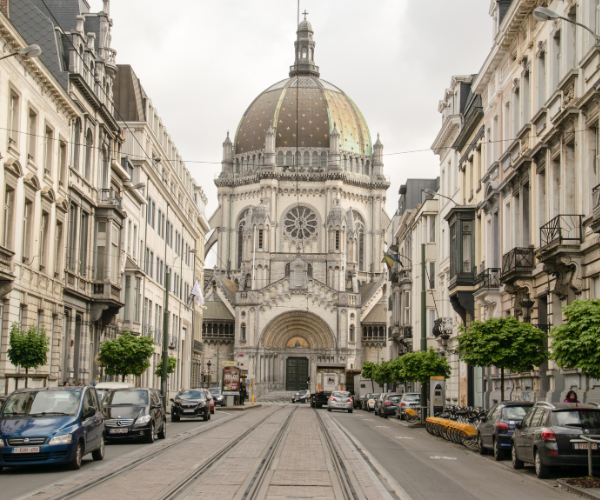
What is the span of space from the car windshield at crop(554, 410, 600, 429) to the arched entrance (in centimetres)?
8409

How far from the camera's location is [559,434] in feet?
48.9

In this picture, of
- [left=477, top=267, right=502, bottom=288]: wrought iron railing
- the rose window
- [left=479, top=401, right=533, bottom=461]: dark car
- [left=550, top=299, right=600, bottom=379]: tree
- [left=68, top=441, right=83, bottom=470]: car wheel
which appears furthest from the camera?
the rose window

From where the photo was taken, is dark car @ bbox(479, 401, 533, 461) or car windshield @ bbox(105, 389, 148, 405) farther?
car windshield @ bbox(105, 389, 148, 405)

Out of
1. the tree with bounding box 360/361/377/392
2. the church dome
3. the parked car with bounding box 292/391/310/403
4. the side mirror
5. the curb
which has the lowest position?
the parked car with bounding box 292/391/310/403

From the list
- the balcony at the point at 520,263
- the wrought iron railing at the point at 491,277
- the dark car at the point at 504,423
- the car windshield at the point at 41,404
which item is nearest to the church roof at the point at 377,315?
the wrought iron railing at the point at 491,277

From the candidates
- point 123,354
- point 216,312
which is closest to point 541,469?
point 123,354

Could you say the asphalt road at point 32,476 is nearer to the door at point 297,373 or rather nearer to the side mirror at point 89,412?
the side mirror at point 89,412

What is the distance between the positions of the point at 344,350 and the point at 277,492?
283 feet

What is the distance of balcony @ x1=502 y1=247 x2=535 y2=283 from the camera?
2572 centimetres

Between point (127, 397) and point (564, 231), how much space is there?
11614 millimetres

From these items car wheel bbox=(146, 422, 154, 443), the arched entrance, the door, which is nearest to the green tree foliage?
car wheel bbox=(146, 422, 154, 443)

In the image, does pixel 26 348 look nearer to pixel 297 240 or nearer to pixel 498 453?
pixel 498 453

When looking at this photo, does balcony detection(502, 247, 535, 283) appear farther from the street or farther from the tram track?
the tram track

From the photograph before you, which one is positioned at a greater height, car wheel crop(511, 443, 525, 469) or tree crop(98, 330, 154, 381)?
tree crop(98, 330, 154, 381)
